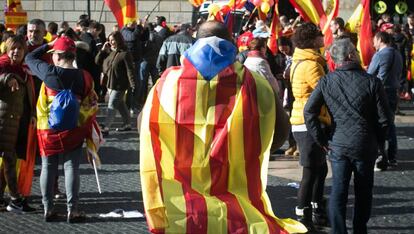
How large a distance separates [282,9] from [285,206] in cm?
2172

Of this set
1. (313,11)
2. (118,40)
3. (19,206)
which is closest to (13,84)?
(19,206)

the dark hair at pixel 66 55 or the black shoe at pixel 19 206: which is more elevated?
the dark hair at pixel 66 55

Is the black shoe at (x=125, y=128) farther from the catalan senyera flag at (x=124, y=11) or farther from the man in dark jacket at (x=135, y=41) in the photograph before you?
the catalan senyera flag at (x=124, y=11)

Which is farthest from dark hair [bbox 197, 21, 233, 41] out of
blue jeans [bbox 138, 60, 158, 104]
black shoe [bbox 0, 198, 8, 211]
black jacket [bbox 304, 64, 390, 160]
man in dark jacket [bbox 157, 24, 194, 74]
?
blue jeans [bbox 138, 60, 158, 104]

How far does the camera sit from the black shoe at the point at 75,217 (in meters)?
7.72

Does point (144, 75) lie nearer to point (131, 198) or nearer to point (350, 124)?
point (131, 198)

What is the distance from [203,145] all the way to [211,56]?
1.49 ft

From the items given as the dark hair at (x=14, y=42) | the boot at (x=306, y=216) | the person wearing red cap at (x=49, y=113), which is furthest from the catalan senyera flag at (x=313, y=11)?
the boot at (x=306, y=216)

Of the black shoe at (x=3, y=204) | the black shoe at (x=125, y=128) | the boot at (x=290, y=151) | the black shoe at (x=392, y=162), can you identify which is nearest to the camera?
the black shoe at (x=3, y=204)

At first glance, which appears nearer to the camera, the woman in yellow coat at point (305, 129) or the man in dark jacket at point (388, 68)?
the woman in yellow coat at point (305, 129)

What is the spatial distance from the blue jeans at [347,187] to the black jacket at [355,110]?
6 cm

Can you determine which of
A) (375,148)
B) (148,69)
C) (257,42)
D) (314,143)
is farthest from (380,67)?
(148,69)

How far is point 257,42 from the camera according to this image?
9516mm

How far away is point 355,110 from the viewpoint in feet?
21.0
